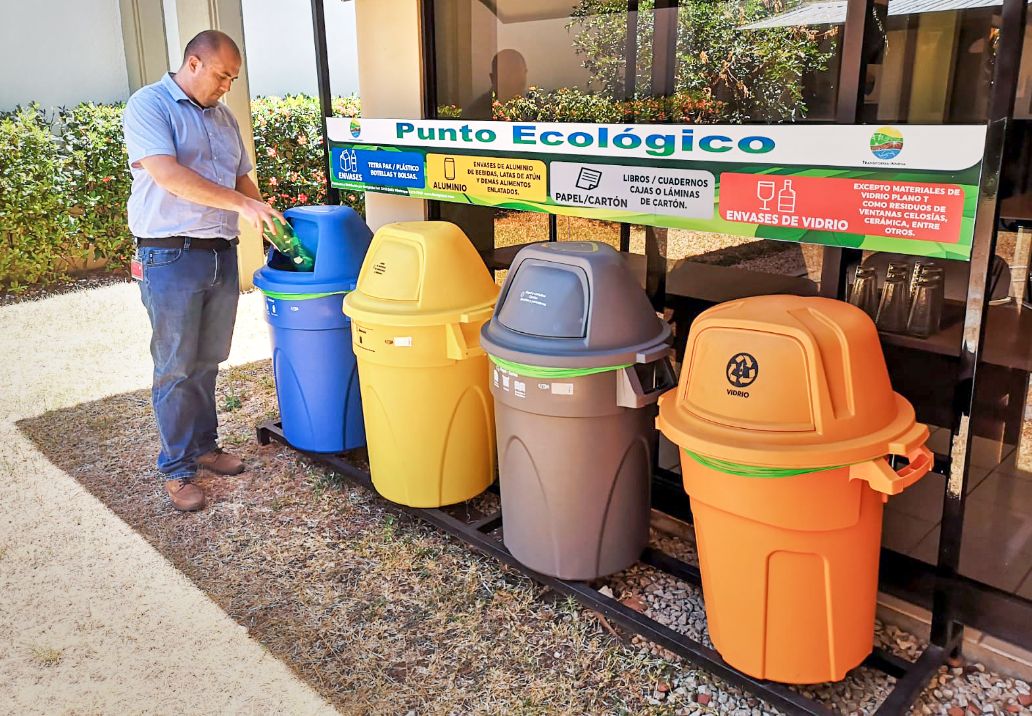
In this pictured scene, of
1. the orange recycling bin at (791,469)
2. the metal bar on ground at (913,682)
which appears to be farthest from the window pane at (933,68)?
the metal bar on ground at (913,682)

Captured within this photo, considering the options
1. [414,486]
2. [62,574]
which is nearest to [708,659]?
[414,486]

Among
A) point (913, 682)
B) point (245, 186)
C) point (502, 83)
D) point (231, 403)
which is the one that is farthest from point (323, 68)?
point (913, 682)

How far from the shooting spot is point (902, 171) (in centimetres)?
240

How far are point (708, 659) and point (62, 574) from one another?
8.26ft

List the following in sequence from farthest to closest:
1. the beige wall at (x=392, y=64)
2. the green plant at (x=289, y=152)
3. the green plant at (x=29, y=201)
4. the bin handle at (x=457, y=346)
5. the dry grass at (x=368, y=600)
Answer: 1. the green plant at (x=289, y=152)
2. the green plant at (x=29, y=201)
3. the beige wall at (x=392, y=64)
4. the bin handle at (x=457, y=346)
5. the dry grass at (x=368, y=600)

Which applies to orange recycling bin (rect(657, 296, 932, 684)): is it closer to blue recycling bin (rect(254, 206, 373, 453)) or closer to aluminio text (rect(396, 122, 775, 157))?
aluminio text (rect(396, 122, 775, 157))

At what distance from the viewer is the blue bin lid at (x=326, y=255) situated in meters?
3.75

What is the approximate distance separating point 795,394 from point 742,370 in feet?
0.50

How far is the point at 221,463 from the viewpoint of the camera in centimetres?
420

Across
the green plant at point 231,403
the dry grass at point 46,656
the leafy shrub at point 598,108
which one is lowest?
the dry grass at point 46,656

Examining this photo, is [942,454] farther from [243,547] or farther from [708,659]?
[243,547]

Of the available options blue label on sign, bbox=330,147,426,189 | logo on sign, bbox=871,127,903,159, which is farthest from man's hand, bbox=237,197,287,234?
logo on sign, bbox=871,127,903,159

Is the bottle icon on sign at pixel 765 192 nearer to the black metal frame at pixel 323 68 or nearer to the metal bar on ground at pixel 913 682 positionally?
the metal bar on ground at pixel 913 682

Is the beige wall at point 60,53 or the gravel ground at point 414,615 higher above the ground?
the beige wall at point 60,53
